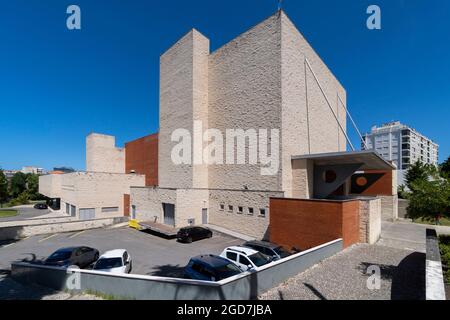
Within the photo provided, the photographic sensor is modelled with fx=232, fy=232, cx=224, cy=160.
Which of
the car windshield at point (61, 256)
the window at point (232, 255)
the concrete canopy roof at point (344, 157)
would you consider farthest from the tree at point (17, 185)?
the concrete canopy roof at point (344, 157)

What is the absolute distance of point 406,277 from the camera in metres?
8.82

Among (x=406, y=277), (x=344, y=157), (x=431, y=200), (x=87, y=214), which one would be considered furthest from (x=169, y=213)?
(x=431, y=200)

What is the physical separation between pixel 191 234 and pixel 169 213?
5413mm

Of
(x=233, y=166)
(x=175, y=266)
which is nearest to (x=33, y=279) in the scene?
(x=175, y=266)

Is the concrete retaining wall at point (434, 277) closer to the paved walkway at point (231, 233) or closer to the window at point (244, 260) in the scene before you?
the window at point (244, 260)

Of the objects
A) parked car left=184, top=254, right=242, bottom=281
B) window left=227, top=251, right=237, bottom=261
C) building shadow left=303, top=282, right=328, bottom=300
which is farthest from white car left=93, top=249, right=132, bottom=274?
building shadow left=303, top=282, right=328, bottom=300

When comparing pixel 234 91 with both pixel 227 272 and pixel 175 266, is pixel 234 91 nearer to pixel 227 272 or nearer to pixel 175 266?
pixel 175 266

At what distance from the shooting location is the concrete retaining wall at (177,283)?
622cm

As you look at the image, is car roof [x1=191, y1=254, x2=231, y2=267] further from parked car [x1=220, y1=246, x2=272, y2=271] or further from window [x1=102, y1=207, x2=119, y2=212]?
window [x1=102, y1=207, x2=119, y2=212]

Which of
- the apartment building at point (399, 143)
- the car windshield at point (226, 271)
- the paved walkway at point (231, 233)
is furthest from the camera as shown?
the apartment building at point (399, 143)

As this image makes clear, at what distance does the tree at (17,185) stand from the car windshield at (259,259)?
2976 inches

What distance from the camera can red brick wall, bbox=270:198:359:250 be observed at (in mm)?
12711

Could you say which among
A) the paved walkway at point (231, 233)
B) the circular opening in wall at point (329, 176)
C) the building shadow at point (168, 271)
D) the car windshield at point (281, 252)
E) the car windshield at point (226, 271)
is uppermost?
the circular opening in wall at point (329, 176)

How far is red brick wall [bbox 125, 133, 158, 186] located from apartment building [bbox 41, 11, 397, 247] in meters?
1.21
